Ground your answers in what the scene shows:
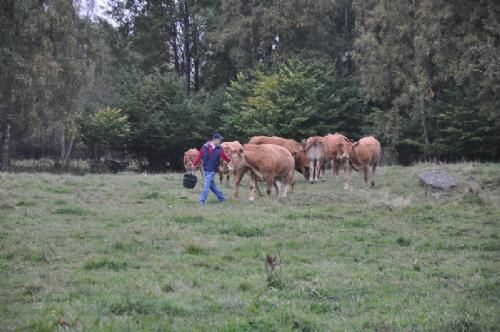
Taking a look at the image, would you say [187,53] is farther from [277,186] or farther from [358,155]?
[277,186]

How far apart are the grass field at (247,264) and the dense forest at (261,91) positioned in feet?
62.0

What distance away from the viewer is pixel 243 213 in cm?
1444

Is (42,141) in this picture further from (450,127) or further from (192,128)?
(450,127)

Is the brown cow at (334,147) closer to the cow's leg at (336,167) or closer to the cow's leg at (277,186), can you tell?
the cow's leg at (336,167)

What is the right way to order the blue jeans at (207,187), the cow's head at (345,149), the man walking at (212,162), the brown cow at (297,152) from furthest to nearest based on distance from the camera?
the brown cow at (297,152) < the cow's head at (345,149) < the man walking at (212,162) < the blue jeans at (207,187)

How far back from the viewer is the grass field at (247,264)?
675 centimetres

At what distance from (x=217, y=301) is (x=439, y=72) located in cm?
3293

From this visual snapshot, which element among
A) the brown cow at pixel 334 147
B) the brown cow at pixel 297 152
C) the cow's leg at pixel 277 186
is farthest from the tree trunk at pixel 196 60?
the cow's leg at pixel 277 186

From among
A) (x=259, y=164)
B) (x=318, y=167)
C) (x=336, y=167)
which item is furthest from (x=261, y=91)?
(x=259, y=164)

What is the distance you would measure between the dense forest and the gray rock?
13.7 meters

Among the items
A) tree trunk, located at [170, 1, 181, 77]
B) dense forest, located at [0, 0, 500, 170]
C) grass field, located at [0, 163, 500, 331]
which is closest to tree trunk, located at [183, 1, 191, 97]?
dense forest, located at [0, 0, 500, 170]

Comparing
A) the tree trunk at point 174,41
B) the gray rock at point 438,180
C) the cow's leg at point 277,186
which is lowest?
the cow's leg at point 277,186

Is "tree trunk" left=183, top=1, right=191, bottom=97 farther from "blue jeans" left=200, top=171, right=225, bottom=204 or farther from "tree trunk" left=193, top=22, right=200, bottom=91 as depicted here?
"blue jeans" left=200, top=171, right=225, bottom=204

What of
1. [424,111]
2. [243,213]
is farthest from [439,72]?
[243,213]
